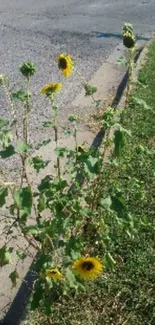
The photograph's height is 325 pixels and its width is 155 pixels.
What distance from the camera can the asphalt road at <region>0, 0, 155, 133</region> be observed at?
561 centimetres

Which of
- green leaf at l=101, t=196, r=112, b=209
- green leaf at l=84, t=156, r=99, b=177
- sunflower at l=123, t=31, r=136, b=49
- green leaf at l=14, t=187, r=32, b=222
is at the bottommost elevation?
green leaf at l=14, t=187, r=32, b=222

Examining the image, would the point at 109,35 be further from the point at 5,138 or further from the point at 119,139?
the point at 5,138

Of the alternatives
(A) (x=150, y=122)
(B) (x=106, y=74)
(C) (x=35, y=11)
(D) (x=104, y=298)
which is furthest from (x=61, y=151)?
(C) (x=35, y=11)

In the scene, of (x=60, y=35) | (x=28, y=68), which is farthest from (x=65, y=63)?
(x=60, y=35)

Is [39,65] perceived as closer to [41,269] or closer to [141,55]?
[141,55]

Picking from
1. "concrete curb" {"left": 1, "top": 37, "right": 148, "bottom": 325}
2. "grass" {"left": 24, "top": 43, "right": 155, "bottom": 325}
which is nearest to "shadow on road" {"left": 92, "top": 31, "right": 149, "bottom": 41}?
"concrete curb" {"left": 1, "top": 37, "right": 148, "bottom": 325}

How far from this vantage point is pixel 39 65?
5914 millimetres

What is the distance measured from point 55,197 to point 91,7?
23.3 ft

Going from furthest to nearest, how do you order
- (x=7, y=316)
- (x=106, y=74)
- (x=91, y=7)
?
(x=91, y=7) < (x=106, y=74) < (x=7, y=316)

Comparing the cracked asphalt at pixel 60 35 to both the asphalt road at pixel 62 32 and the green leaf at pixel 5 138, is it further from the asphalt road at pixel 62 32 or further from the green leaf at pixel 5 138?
the green leaf at pixel 5 138

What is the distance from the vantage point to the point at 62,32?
720cm

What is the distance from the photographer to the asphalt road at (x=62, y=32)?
561 centimetres

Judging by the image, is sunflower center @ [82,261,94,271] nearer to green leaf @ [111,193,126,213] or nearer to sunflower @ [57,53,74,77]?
green leaf @ [111,193,126,213]

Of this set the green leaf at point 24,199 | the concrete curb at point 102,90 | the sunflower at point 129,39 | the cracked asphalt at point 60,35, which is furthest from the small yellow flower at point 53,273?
the cracked asphalt at point 60,35
